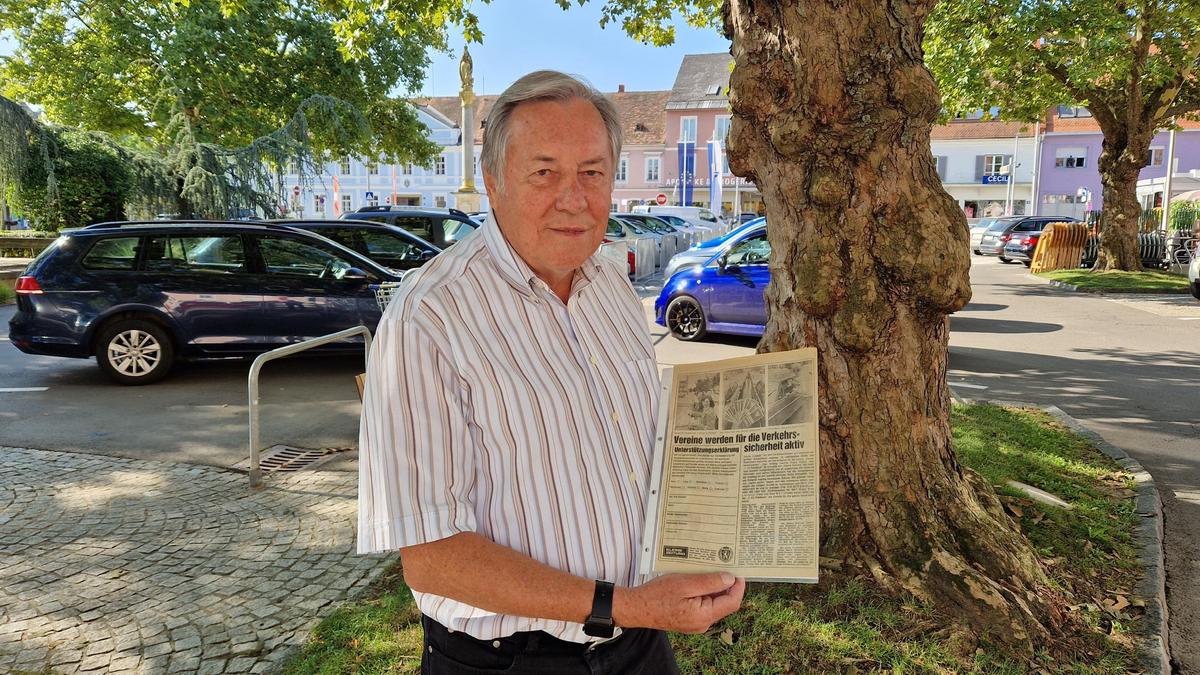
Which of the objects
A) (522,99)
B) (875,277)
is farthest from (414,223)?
(522,99)

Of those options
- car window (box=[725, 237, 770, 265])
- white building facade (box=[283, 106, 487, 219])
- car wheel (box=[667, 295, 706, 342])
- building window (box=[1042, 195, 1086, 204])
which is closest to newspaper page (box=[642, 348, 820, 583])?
car window (box=[725, 237, 770, 265])

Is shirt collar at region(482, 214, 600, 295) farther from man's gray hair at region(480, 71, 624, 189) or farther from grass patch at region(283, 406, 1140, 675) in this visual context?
grass patch at region(283, 406, 1140, 675)

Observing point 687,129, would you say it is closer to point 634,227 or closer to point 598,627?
point 634,227

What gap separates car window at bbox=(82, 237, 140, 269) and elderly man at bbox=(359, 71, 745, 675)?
8713mm

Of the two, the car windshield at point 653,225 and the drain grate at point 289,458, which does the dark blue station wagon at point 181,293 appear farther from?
the car windshield at point 653,225

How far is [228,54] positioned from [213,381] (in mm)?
18130

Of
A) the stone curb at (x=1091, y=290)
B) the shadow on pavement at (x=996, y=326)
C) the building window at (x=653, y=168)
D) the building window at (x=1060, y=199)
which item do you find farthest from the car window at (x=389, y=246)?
the building window at (x=1060, y=199)

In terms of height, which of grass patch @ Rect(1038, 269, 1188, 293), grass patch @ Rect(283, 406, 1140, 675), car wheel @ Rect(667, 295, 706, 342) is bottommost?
grass patch @ Rect(283, 406, 1140, 675)

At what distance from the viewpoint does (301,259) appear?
8.96m

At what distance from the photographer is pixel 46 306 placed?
8.34 meters

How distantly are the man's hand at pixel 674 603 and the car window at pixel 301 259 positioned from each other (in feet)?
27.2

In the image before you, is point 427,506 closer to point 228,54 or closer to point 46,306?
point 46,306

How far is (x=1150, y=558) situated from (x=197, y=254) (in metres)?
9.08

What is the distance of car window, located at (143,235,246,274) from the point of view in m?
8.70
